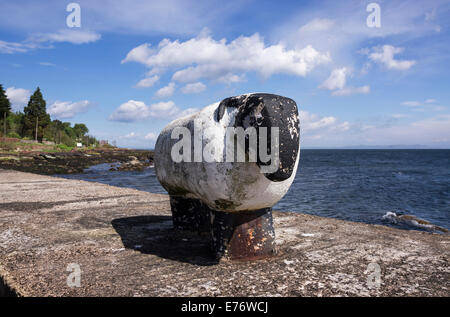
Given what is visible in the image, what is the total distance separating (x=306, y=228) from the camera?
570 cm

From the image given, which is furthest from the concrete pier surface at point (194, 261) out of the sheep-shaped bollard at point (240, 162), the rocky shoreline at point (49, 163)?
the rocky shoreline at point (49, 163)

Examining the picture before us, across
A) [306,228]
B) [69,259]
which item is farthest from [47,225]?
[306,228]

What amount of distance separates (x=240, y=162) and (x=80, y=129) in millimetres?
124609

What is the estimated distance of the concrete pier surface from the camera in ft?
10.6

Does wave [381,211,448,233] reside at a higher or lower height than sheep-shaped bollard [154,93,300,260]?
lower

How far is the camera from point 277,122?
127 inches

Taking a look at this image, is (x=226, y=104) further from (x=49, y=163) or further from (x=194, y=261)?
(x=49, y=163)

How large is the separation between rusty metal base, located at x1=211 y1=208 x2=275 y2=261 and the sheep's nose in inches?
30.0

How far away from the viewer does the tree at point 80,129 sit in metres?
113

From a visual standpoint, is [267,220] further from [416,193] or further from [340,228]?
[416,193]

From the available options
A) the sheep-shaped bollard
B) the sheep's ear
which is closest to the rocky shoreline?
the sheep-shaped bollard

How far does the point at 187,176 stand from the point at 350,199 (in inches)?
647

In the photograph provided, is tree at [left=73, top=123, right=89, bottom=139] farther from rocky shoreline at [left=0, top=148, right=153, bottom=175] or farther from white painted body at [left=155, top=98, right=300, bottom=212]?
white painted body at [left=155, top=98, right=300, bottom=212]

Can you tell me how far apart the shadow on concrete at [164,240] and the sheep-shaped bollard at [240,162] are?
0.36m
